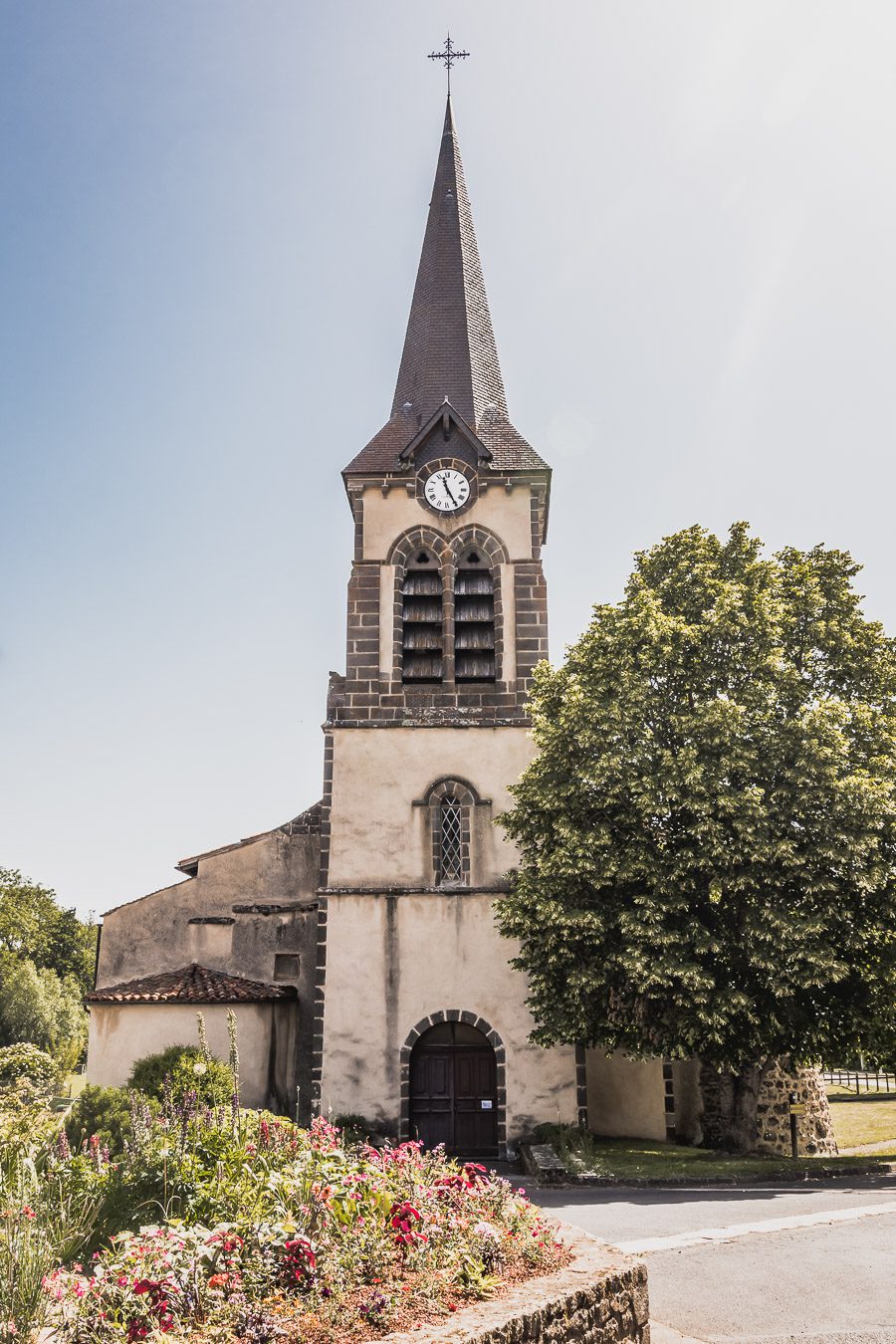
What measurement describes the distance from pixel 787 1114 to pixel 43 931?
6038cm

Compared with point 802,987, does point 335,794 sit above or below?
above

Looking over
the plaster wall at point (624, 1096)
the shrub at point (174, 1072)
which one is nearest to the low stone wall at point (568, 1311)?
the shrub at point (174, 1072)

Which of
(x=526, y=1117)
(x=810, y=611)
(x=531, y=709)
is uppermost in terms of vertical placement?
(x=810, y=611)

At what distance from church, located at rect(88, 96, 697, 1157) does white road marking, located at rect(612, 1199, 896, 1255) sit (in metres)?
7.51

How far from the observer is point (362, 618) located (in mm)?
20984

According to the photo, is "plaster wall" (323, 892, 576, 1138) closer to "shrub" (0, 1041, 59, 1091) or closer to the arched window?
the arched window

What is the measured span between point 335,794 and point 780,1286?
12844 mm

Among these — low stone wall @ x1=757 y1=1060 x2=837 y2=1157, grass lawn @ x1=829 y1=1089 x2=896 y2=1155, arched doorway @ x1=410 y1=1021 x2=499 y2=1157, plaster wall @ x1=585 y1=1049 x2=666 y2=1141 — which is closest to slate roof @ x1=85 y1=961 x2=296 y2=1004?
arched doorway @ x1=410 y1=1021 x2=499 y2=1157

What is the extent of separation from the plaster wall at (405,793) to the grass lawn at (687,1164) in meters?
5.05

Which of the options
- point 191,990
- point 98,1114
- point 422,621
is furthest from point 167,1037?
point 422,621

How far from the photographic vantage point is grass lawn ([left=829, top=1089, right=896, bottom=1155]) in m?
21.0

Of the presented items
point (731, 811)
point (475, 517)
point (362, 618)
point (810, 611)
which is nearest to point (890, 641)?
point (810, 611)

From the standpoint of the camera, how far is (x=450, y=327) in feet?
79.2

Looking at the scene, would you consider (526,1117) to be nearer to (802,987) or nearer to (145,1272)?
(802,987)
